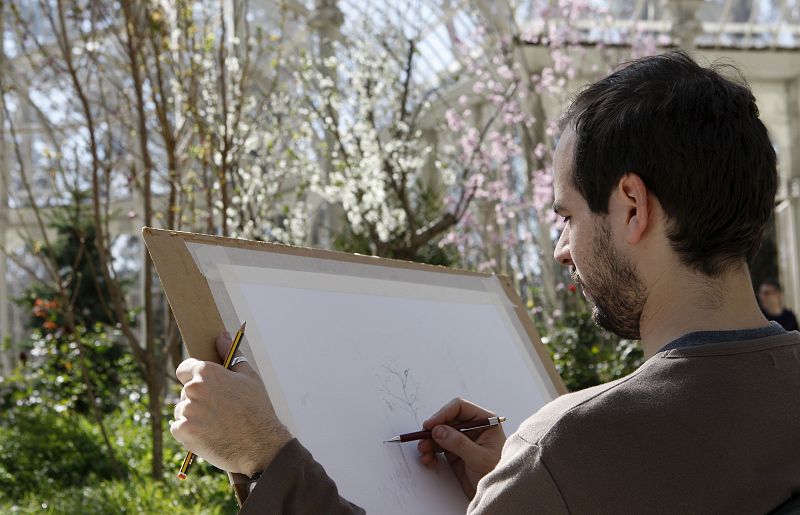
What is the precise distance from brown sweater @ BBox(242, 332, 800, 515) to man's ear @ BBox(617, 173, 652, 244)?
0.18 m

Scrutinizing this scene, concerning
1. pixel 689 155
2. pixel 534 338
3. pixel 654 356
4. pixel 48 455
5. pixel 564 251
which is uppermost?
pixel 689 155

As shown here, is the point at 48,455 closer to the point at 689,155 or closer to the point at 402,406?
the point at 402,406

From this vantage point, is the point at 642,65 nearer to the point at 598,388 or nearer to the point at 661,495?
the point at 598,388

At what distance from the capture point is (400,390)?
1.85 metres

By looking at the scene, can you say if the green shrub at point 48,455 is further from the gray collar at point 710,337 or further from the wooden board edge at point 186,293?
the gray collar at point 710,337

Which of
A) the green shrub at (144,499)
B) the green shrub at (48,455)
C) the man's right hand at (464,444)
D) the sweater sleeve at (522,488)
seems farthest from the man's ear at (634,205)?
the green shrub at (48,455)

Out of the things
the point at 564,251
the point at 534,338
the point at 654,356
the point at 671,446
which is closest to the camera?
the point at 671,446

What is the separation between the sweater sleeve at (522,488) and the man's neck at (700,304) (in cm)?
27

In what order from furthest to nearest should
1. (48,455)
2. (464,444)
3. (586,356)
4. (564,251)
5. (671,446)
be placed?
(48,455) < (586,356) < (464,444) < (564,251) < (671,446)

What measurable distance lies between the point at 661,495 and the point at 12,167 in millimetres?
15049

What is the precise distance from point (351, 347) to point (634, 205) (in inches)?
26.6

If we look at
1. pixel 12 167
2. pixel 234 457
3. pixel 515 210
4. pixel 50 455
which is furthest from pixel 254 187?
pixel 12 167

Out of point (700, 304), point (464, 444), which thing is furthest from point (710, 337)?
point (464, 444)

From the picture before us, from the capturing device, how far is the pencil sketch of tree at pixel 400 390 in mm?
1812
